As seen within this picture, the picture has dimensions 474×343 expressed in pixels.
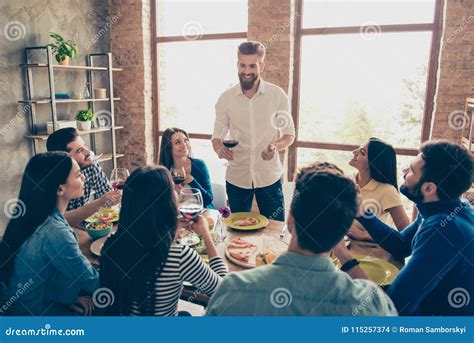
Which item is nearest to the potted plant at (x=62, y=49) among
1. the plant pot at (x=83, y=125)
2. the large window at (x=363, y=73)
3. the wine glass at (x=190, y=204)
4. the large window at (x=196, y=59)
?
the plant pot at (x=83, y=125)

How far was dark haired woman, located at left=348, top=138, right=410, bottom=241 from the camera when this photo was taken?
1.96 m

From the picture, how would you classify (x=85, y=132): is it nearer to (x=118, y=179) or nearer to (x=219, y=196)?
(x=219, y=196)

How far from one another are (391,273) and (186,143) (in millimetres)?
1713

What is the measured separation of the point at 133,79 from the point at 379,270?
381 centimetres

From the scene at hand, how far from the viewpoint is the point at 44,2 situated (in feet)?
12.2

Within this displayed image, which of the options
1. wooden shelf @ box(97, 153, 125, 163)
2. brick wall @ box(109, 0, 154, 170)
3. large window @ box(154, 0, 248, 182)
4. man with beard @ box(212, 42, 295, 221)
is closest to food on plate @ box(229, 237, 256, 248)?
man with beard @ box(212, 42, 295, 221)

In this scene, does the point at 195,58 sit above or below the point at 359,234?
above

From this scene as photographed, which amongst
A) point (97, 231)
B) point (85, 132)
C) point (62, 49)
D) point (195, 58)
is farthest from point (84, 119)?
point (97, 231)

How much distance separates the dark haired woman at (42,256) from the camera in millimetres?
1373

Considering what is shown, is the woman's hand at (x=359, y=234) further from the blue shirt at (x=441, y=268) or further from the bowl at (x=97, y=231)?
the bowl at (x=97, y=231)

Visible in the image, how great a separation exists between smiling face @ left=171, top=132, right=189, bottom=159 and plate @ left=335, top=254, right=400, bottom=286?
1.51 metres

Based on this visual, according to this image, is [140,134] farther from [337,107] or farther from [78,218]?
[78,218]

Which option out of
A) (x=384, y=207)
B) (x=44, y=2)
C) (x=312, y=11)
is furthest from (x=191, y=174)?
(x=44, y=2)

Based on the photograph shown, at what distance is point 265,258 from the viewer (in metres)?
1.51
